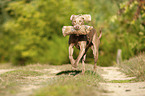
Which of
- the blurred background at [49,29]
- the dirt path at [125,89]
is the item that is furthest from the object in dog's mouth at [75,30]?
the blurred background at [49,29]

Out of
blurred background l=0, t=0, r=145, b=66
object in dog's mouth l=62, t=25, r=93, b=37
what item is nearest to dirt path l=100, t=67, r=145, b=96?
object in dog's mouth l=62, t=25, r=93, b=37

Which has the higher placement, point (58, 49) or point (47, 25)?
point (47, 25)

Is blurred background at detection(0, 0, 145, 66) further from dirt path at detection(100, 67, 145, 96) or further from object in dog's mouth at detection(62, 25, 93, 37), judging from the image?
dirt path at detection(100, 67, 145, 96)

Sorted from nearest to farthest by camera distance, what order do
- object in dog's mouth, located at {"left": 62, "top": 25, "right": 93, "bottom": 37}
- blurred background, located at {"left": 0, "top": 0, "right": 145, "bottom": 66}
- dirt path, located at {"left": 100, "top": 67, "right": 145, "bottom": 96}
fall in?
1. dirt path, located at {"left": 100, "top": 67, "right": 145, "bottom": 96}
2. object in dog's mouth, located at {"left": 62, "top": 25, "right": 93, "bottom": 37}
3. blurred background, located at {"left": 0, "top": 0, "right": 145, "bottom": 66}

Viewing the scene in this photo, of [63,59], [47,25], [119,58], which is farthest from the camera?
[47,25]

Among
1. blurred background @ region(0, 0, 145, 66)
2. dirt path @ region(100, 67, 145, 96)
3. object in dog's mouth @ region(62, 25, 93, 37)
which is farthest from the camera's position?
blurred background @ region(0, 0, 145, 66)

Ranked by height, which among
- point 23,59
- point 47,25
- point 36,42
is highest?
point 47,25

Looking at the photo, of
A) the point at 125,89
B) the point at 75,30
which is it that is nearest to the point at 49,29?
the point at 75,30

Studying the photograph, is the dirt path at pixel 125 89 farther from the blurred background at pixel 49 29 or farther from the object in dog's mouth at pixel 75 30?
the blurred background at pixel 49 29

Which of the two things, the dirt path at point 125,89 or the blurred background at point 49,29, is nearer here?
the dirt path at point 125,89

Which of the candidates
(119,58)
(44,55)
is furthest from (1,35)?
(119,58)

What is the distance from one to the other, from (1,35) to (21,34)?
5.98 m

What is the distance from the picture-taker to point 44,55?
23.1m

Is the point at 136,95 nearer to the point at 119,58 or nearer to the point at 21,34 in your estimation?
the point at 119,58
